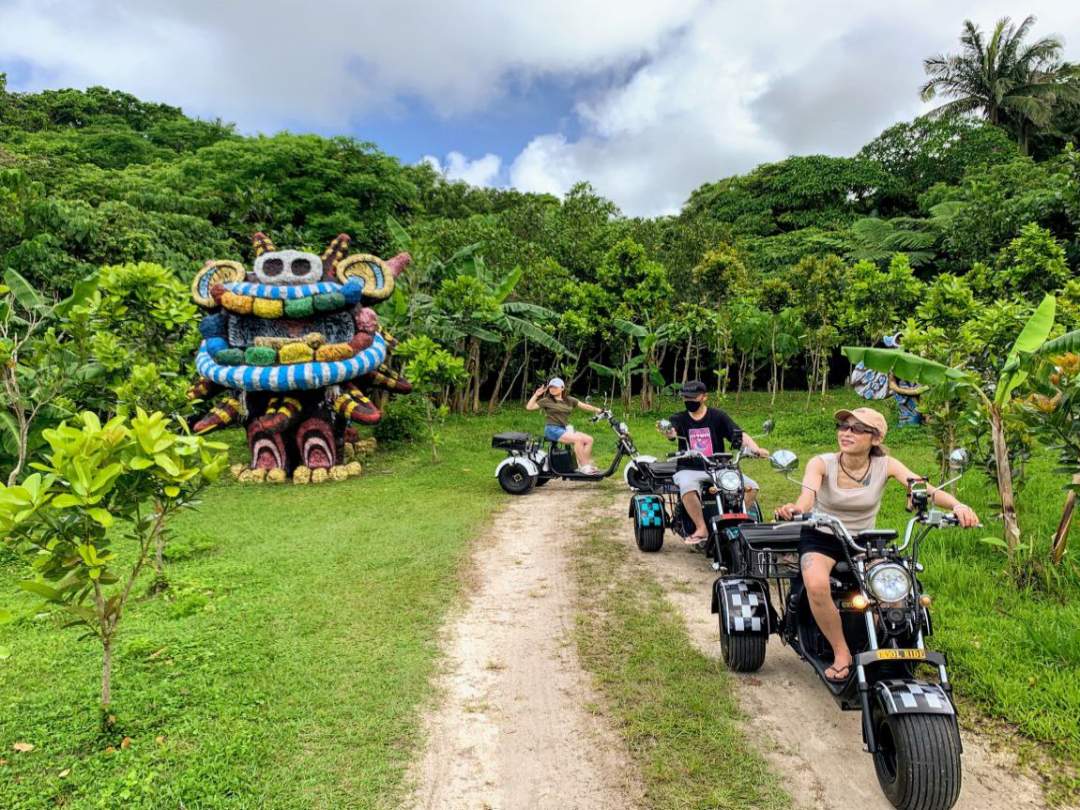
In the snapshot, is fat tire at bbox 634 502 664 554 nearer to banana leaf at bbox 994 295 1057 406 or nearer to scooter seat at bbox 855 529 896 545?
banana leaf at bbox 994 295 1057 406

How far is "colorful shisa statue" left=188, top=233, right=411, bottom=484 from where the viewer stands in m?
9.76

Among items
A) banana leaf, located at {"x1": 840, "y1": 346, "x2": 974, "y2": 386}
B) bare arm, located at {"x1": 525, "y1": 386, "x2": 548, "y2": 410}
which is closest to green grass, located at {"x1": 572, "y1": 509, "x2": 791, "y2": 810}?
banana leaf, located at {"x1": 840, "y1": 346, "x2": 974, "y2": 386}

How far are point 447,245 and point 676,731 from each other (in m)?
14.8

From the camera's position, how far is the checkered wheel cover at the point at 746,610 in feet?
12.2

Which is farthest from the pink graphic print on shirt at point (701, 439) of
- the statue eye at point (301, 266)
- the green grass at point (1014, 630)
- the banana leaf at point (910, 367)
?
the statue eye at point (301, 266)

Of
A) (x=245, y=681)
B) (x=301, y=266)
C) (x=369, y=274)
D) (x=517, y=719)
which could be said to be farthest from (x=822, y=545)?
(x=301, y=266)

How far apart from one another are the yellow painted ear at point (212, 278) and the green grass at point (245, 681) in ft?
15.1

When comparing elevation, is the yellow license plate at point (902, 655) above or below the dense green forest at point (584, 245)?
below

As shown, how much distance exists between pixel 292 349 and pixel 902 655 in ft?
29.5

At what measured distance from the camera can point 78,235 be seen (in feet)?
42.6

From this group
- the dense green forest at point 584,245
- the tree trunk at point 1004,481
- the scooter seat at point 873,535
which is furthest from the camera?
the dense green forest at point 584,245

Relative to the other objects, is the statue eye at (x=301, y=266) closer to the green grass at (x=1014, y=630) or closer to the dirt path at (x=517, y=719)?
the dirt path at (x=517, y=719)

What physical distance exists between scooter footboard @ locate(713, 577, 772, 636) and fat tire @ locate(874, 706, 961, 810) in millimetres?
1079

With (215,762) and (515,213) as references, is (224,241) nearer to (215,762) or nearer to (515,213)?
(515,213)
